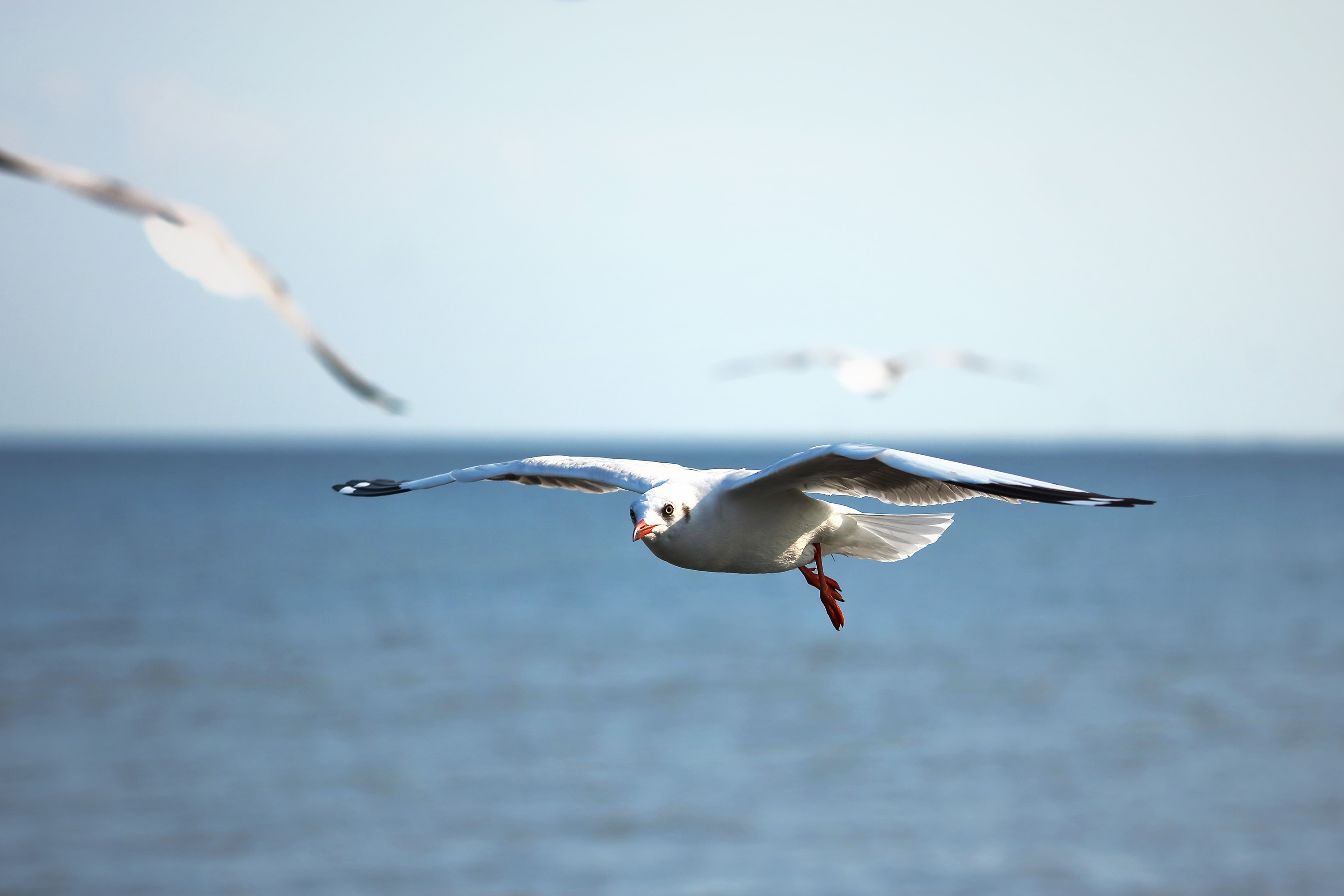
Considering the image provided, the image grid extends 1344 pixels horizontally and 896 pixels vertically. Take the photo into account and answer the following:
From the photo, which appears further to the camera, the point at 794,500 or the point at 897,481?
the point at 794,500

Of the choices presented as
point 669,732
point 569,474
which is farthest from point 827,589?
point 669,732

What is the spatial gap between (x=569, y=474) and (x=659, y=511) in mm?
1367

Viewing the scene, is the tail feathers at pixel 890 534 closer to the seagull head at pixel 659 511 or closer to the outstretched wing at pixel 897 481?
the outstretched wing at pixel 897 481

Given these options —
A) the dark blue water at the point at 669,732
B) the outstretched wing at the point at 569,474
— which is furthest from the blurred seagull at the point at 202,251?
the dark blue water at the point at 669,732

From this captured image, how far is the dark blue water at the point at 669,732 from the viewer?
712 inches

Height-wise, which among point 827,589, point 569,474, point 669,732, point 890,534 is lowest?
point 669,732

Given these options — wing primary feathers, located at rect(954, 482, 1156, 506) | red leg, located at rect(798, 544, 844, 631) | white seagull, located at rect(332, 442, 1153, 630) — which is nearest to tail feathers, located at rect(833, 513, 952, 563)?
white seagull, located at rect(332, 442, 1153, 630)

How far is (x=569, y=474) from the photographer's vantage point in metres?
6.49

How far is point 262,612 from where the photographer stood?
4434 centimetres

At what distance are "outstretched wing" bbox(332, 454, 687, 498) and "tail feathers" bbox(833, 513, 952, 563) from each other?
0.89 meters

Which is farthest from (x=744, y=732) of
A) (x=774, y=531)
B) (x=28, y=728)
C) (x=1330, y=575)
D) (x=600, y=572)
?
(x=1330, y=575)

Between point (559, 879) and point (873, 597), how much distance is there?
29.6 meters

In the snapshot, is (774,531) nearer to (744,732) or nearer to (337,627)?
(744,732)

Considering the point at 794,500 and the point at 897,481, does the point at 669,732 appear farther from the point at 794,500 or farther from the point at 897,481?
the point at 897,481
